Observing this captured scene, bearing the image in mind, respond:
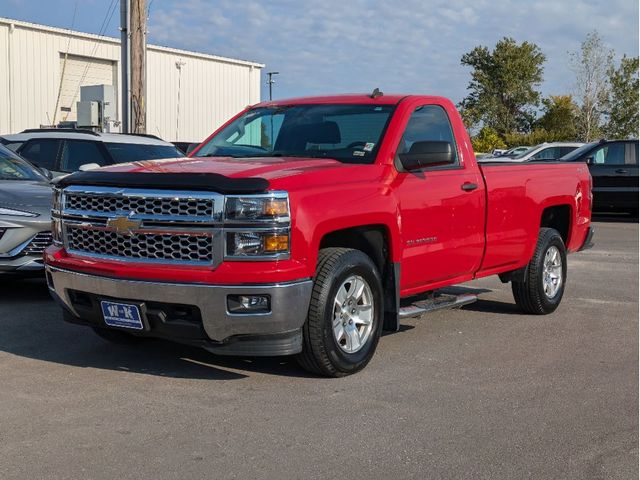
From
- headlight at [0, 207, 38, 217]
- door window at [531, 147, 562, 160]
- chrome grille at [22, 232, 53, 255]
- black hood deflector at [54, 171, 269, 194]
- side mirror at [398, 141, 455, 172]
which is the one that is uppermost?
door window at [531, 147, 562, 160]

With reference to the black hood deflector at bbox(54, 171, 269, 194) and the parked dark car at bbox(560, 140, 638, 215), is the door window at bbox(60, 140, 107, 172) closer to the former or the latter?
the black hood deflector at bbox(54, 171, 269, 194)

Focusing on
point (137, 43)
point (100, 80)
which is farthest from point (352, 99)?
point (100, 80)

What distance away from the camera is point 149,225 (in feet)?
18.0

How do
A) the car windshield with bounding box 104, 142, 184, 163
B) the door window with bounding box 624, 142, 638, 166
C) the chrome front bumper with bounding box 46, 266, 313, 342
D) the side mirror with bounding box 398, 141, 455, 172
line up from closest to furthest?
the chrome front bumper with bounding box 46, 266, 313, 342
the side mirror with bounding box 398, 141, 455, 172
the car windshield with bounding box 104, 142, 184, 163
the door window with bounding box 624, 142, 638, 166

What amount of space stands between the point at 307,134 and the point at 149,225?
186cm

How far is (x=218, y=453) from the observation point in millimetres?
4461

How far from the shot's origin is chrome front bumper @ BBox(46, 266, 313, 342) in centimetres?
531

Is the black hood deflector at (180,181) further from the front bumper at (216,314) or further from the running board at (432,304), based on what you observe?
the running board at (432,304)

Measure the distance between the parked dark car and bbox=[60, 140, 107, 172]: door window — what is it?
437 inches

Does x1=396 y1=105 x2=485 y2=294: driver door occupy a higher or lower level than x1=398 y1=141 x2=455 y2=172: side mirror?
lower

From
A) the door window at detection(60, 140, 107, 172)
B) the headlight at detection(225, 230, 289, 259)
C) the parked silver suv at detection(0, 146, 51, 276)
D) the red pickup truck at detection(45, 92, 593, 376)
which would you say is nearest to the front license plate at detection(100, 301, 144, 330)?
the red pickup truck at detection(45, 92, 593, 376)

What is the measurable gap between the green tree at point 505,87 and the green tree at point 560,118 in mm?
2589

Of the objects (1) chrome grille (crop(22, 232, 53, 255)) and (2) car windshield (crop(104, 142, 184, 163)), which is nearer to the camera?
(1) chrome grille (crop(22, 232, 53, 255))

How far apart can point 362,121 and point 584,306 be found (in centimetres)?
361
